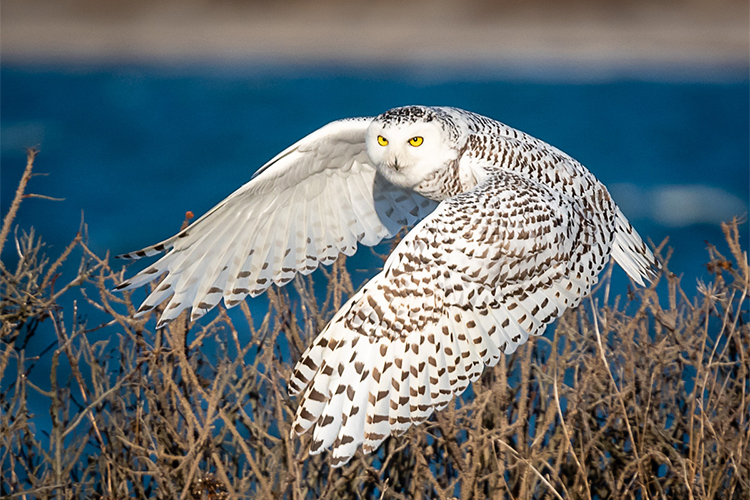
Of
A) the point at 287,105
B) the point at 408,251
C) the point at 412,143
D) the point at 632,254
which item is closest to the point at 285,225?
the point at 412,143

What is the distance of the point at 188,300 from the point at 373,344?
2.57 feet

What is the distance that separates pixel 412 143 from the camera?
108 inches

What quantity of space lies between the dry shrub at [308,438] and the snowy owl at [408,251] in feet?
0.35

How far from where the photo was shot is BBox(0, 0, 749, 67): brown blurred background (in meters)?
29.6

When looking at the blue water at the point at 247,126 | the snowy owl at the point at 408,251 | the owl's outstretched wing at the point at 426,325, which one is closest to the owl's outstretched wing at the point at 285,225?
the snowy owl at the point at 408,251

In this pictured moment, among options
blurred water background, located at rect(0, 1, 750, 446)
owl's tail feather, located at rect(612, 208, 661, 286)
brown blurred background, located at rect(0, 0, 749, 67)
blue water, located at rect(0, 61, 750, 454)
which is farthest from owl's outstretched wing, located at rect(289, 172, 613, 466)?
brown blurred background, located at rect(0, 0, 749, 67)

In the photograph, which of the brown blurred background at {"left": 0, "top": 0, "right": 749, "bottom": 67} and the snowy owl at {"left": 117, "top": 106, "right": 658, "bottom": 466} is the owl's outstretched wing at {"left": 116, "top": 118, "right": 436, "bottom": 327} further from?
the brown blurred background at {"left": 0, "top": 0, "right": 749, "bottom": 67}

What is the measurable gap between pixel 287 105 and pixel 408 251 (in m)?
33.1

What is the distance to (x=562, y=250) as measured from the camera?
8.61 ft

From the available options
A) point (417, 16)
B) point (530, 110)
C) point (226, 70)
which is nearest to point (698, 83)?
point (530, 110)

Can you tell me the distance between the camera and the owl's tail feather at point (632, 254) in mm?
2990

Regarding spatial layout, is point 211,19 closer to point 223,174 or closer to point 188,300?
point 223,174

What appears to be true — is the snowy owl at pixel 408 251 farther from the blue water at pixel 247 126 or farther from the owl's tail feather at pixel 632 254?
the blue water at pixel 247 126

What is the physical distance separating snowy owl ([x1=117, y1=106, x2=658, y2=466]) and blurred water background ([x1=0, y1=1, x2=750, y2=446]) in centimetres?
1976
